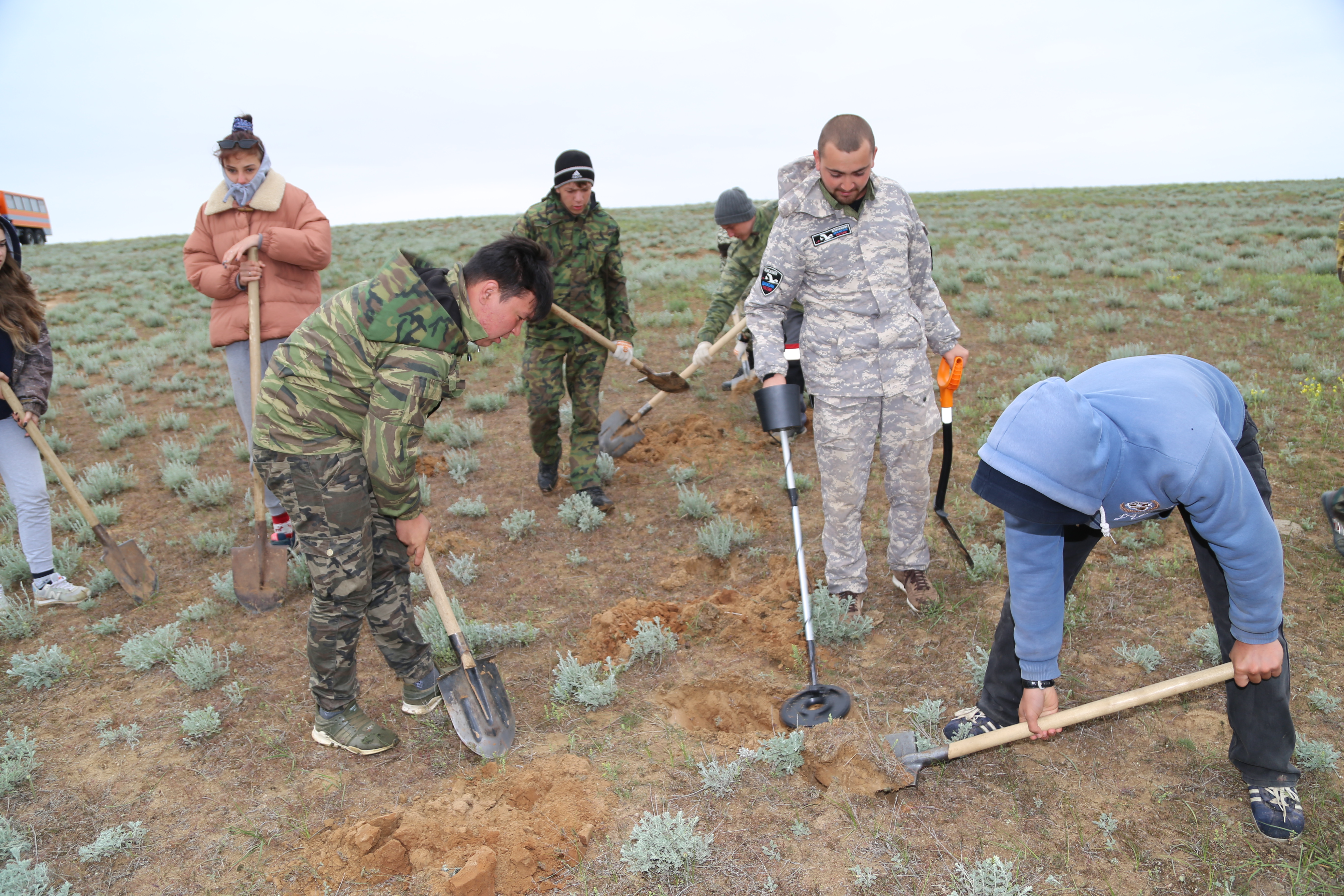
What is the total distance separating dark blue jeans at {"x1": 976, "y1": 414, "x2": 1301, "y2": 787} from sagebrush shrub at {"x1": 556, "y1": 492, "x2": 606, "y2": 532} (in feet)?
11.2

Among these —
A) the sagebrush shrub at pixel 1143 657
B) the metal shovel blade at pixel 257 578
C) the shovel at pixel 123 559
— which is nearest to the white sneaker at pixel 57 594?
the shovel at pixel 123 559

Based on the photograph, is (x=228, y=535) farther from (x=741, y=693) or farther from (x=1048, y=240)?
(x=1048, y=240)

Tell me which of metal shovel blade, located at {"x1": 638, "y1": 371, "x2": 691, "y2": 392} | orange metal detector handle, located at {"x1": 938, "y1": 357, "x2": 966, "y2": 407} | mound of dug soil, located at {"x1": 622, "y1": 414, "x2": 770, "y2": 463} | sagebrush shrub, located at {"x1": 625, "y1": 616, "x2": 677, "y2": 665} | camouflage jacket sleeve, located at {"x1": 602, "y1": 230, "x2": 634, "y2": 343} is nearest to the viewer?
orange metal detector handle, located at {"x1": 938, "y1": 357, "x2": 966, "y2": 407}

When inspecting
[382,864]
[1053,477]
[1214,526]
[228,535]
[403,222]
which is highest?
[403,222]

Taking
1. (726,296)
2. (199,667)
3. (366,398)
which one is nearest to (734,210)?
(726,296)

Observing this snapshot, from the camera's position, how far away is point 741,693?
3.76 metres

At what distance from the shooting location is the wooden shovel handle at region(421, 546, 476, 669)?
3490 mm

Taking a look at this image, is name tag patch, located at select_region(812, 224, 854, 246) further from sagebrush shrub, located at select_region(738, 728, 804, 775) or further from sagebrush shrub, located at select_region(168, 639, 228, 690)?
sagebrush shrub, located at select_region(168, 639, 228, 690)

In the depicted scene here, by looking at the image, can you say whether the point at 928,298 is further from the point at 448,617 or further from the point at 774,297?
the point at 448,617

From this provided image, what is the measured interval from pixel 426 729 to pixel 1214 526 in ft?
11.2

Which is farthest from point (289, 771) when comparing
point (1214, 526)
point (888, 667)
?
point (1214, 526)

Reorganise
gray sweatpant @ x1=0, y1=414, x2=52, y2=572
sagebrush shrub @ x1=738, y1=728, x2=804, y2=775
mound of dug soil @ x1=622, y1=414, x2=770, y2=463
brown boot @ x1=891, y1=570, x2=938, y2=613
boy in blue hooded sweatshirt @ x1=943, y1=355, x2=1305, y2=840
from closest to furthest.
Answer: boy in blue hooded sweatshirt @ x1=943, y1=355, x2=1305, y2=840, sagebrush shrub @ x1=738, y1=728, x2=804, y2=775, brown boot @ x1=891, y1=570, x2=938, y2=613, gray sweatpant @ x1=0, y1=414, x2=52, y2=572, mound of dug soil @ x1=622, y1=414, x2=770, y2=463

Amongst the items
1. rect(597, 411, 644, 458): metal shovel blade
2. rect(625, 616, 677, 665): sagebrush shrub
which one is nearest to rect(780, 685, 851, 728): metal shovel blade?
rect(625, 616, 677, 665): sagebrush shrub

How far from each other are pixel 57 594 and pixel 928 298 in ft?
19.7
